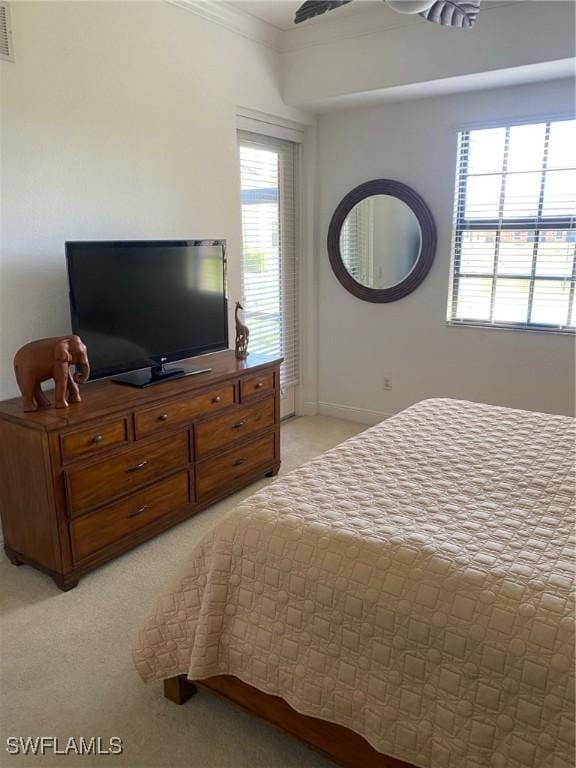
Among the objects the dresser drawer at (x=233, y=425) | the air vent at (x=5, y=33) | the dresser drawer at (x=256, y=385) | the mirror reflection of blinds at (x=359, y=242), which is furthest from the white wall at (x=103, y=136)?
the mirror reflection of blinds at (x=359, y=242)

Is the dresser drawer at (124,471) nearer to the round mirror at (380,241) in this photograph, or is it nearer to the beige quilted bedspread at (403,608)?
the beige quilted bedspread at (403,608)

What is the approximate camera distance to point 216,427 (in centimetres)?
309

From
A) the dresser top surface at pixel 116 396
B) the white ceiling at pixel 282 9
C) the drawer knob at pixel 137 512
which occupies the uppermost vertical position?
the white ceiling at pixel 282 9

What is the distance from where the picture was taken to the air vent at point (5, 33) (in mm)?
2422

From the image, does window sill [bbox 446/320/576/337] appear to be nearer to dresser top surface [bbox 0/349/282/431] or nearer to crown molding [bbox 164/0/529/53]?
dresser top surface [bbox 0/349/282/431]

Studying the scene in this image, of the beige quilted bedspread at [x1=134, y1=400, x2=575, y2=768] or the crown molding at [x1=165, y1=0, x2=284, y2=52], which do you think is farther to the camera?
the crown molding at [x1=165, y1=0, x2=284, y2=52]

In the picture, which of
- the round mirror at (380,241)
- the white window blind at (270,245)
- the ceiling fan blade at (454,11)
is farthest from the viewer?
the round mirror at (380,241)

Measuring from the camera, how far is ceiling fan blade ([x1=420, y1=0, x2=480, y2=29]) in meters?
2.08

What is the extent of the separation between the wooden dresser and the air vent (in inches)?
59.4

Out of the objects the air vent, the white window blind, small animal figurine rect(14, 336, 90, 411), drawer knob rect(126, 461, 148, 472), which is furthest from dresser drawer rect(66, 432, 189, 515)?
the air vent

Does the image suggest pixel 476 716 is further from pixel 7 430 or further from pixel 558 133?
pixel 558 133

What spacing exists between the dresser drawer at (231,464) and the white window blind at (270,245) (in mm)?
1074

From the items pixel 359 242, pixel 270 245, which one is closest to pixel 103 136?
pixel 270 245

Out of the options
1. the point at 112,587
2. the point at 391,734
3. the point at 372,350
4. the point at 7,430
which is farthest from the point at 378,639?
the point at 372,350
